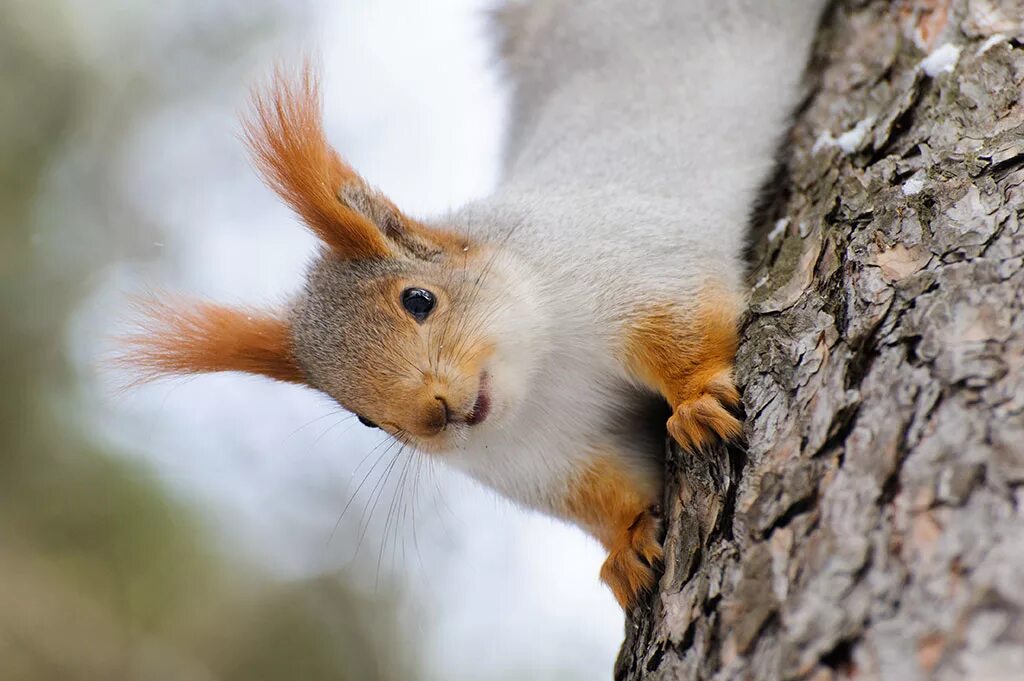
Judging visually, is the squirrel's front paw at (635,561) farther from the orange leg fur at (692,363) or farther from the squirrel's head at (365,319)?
the squirrel's head at (365,319)

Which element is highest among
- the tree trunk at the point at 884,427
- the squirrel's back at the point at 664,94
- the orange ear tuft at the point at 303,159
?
the squirrel's back at the point at 664,94

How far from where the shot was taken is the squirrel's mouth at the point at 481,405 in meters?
2.24

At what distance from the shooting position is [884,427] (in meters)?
1.44

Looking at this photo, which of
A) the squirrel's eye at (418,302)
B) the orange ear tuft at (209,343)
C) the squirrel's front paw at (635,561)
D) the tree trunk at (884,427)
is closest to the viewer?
the tree trunk at (884,427)

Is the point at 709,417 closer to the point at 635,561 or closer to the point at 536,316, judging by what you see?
the point at 635,561

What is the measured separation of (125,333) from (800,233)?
1.69 metres

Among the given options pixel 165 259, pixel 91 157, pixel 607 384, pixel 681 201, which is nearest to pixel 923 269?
pixel 607 384

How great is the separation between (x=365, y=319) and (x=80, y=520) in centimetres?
181

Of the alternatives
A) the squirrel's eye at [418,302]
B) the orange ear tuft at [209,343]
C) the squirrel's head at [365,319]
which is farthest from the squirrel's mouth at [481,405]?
the orange ear tuft at [209,343]

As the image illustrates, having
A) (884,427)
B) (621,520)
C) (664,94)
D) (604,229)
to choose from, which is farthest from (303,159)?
(884,427)

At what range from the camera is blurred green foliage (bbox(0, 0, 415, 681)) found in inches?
132

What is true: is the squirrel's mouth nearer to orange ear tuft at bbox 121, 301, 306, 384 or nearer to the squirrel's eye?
the squirrel's eye

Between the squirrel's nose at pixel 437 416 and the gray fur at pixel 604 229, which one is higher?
the gray fur at pixel 604 229

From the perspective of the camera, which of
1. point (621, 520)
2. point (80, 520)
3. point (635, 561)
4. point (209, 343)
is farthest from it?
point (80, 520)
